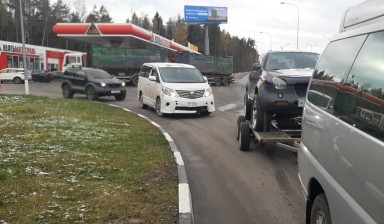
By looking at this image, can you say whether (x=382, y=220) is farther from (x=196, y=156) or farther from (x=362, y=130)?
(x=196, y=156)

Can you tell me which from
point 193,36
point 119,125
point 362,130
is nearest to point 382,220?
point 362,130

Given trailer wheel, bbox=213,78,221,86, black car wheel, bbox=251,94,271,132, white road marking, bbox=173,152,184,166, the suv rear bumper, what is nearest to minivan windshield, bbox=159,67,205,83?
white road marking, bbox=173,152,184,166

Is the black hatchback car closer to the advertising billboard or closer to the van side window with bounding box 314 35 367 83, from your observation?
the van side window with bounding box 314 35 367 83

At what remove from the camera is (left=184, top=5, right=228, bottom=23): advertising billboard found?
213 feet

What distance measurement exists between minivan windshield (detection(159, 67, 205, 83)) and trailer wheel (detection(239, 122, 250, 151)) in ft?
21.3

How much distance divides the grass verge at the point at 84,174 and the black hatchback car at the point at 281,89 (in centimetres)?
189

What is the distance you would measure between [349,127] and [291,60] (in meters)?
6.16

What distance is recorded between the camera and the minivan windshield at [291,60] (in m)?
Result: 8.50

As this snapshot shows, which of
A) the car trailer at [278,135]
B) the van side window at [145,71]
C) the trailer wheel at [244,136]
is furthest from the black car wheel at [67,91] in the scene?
the trailer wheel at [244,136]

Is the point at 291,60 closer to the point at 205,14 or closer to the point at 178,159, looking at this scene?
the point at 178,159

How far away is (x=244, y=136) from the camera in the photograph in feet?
27.0

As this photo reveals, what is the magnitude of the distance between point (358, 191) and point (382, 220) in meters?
0.32

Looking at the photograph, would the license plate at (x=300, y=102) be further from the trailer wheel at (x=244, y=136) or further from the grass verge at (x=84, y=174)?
the grass verge at (x=84, y=174)

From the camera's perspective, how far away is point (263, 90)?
766 centimetres
